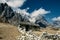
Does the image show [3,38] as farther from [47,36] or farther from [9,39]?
[47,36]

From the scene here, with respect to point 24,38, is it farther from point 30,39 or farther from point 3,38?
point 3,38

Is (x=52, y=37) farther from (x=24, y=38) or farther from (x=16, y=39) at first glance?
(x=16, y=39)

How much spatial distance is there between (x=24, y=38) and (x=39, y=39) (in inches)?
113

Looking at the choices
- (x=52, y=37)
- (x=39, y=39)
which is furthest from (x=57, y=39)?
(x=39, y=39)

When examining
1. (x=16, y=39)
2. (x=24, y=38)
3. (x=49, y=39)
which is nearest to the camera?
(x=49, y=39)

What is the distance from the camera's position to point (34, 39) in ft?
79.6

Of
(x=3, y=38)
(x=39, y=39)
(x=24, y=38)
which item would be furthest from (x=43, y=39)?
(x=3, y=38)

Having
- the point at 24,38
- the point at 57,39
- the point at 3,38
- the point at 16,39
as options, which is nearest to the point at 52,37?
the point at 57,39

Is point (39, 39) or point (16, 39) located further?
point (16, 39)

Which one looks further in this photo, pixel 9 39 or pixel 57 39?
pixel 9 39

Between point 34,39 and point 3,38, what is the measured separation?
7.74 metres

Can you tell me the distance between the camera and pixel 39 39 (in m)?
24.2

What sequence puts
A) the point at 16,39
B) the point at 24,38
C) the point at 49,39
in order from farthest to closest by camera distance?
1. the point at 16,39
2. the point at 24,38
3. the point at 49,39

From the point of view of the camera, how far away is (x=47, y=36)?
2447 cm
